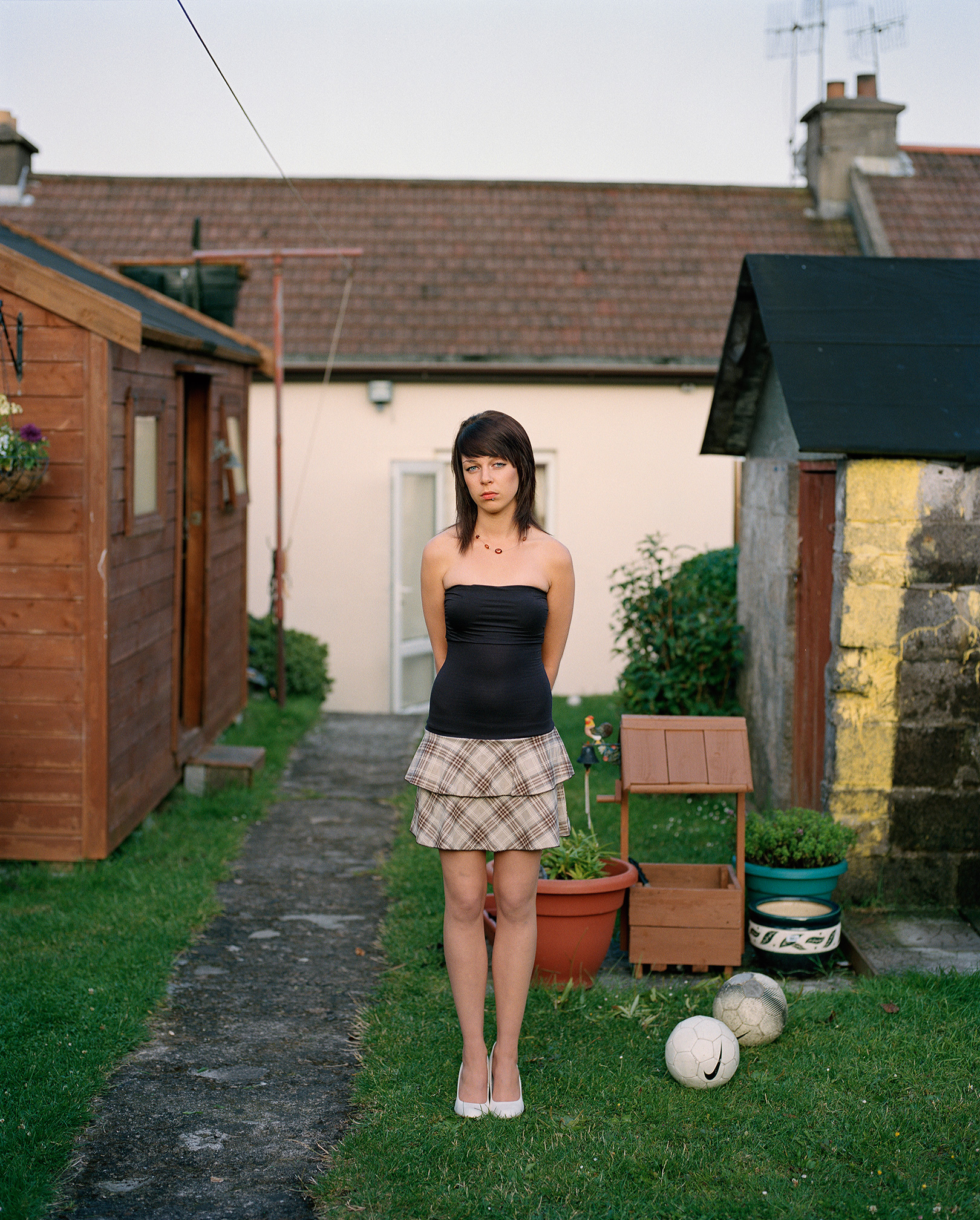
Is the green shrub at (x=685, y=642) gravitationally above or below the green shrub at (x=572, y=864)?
above

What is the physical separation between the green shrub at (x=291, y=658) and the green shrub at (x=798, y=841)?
648 centimetres

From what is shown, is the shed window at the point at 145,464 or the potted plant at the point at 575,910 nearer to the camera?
the potted plant at the point at 575,910

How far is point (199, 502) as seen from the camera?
802 cm

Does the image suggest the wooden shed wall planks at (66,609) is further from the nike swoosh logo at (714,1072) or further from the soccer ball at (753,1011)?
the nike swoosh logo at (714,1072)

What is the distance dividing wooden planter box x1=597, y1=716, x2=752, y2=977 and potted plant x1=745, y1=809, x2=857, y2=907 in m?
0.18

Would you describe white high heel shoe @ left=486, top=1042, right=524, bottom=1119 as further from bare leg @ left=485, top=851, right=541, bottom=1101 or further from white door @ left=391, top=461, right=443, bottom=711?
white door @ left=391, top=461, right=443, bottom=711

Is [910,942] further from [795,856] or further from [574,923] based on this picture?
[574,923]

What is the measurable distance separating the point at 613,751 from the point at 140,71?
4973 mm

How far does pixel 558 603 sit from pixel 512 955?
1.01m

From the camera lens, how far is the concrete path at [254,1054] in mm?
3160

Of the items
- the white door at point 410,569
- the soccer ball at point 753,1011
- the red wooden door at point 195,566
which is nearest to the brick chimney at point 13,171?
the white door at point 410,569

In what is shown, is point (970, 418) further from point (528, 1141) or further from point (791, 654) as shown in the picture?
point (528, 1141)

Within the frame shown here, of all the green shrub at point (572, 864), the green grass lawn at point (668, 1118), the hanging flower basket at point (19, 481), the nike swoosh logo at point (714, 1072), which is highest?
the hanging flower basket at point (19, 481)

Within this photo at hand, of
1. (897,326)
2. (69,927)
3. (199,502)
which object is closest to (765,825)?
(897,326)
